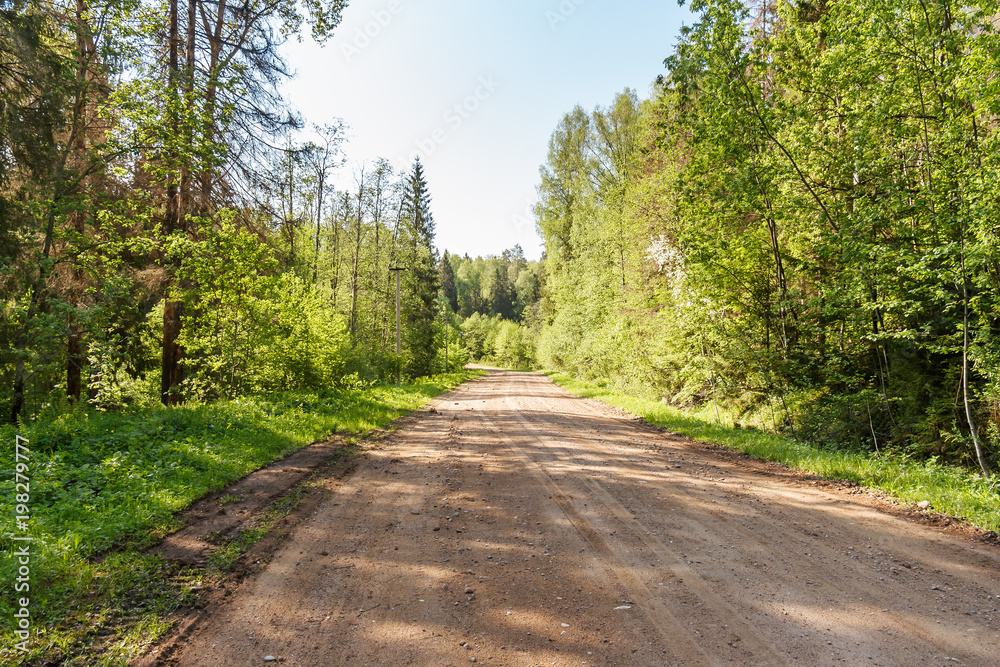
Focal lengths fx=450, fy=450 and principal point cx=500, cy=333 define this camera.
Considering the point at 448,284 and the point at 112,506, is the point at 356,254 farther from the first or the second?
the point at 448,284

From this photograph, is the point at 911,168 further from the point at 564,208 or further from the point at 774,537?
the point at 564,208

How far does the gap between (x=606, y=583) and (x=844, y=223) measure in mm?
8161

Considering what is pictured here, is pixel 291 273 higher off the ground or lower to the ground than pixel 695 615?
higher

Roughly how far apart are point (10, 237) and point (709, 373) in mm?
14385

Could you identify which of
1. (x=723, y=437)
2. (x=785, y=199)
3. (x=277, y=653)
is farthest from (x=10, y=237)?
(x=785, y=199)

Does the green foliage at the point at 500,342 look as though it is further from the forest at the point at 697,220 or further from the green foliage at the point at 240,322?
the forest at the point at 697,220

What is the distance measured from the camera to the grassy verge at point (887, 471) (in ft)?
17.0

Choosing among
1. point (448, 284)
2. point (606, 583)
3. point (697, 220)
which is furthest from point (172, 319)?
point (448, 284)

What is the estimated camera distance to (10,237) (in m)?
7.49

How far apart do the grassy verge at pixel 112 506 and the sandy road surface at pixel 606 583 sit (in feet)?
2.19
